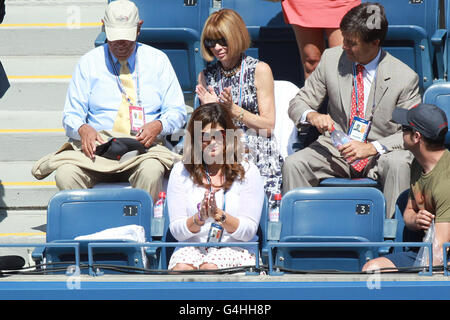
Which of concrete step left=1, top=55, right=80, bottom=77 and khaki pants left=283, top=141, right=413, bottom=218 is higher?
concrete step left=1, top=55, right=80, bottom=77

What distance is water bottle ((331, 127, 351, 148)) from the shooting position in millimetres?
5016

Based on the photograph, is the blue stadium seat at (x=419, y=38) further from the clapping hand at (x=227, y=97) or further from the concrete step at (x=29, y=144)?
the concrete step at (x=29, y=144)

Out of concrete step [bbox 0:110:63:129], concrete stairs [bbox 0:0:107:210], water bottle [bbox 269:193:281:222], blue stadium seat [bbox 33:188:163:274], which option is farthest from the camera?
concrete step [bbox 0:110:63:129]

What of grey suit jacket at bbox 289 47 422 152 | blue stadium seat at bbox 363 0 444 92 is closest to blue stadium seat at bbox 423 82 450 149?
grey suit jacket at bbox 289 47 422 152

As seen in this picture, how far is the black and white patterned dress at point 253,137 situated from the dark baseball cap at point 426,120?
3.87 feet

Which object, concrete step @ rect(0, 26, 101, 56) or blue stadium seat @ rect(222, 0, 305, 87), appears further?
concrete step @ rect(0, 26, 101, 56)

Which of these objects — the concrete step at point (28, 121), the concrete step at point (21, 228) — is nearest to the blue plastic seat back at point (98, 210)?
the concrete step at point (21, 228)

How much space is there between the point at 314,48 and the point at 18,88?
2289 millimetres

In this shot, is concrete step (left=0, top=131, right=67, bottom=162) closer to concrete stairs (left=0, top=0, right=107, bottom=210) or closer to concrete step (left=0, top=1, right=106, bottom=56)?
concrete stairs (left=0, top=0, right=107, bottom=210)

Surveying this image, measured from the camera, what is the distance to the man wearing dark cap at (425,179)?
3973 mm

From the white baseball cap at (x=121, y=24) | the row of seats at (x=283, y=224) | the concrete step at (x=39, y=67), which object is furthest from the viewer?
the concrete step at (x=39, y=67)

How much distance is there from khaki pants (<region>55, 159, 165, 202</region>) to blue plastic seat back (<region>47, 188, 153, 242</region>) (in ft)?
1.72

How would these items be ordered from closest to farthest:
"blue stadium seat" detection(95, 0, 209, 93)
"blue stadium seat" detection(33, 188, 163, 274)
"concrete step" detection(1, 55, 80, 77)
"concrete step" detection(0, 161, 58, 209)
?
"blue stadium seat" detection(33, 188, 163, 274) → "concrete step" detection(0, 161, 58, 209) → "blue stadium seat" detection(95, 0, 209, 93) → "concrete step" detection(1, 55, 80, 77)

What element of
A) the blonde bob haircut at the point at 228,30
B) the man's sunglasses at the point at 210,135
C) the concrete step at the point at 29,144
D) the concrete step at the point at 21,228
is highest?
the blonde bob haircut at the point at 228,30
